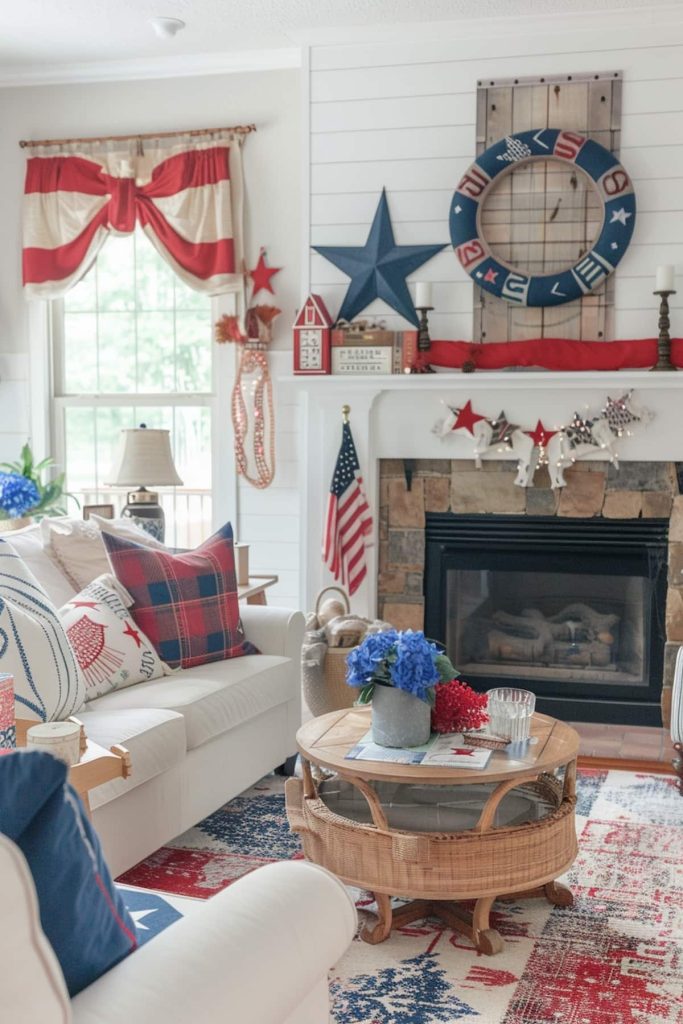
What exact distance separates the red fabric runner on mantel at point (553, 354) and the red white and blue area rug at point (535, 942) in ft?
5.95

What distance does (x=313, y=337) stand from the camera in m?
4.72

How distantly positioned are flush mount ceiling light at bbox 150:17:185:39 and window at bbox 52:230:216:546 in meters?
1.02

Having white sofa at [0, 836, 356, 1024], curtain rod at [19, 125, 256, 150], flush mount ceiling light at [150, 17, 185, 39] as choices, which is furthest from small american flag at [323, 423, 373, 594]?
white sofa at [0, 836, 356, 1024]

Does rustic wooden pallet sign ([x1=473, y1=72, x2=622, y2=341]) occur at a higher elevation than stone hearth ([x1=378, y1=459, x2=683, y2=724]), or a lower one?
higher

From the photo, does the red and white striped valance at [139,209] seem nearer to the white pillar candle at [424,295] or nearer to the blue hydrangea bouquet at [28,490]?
the blue hydrangea bouquet at [28,490]

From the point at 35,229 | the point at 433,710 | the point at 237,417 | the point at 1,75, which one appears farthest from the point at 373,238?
the point at 433,710

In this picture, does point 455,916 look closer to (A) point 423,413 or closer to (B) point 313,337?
(A) point 423,413

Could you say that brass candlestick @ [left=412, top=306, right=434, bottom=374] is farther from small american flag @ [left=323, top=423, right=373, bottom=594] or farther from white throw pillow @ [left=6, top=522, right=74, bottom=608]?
white throw pillow @ [left=6, top=522, right=74, bottom=608]

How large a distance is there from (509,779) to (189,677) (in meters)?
1.21

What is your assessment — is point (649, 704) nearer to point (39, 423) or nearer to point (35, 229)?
point (39, 423)

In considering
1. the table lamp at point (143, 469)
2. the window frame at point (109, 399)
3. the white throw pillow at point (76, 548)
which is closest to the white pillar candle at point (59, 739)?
the white throw pillow at point (76, 548)

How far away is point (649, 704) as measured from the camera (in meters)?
4.63

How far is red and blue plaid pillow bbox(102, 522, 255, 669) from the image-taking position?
3445mm

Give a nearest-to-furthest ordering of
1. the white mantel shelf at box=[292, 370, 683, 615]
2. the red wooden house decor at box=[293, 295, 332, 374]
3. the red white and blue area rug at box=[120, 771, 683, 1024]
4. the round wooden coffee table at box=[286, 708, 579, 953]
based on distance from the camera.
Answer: the red white and blue area rug at box=[120, 771, 683, 1024], the round wooden coffee table at box=[286, 708, 579, 953], the white mantel shelf at box=[292, 370, 683, 615], the red wooden house decor at box=[293, 295, 332, 374]
